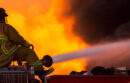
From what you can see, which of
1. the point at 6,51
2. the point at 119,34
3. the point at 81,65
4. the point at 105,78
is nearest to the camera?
the point at 105,78

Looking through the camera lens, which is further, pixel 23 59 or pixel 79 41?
pixel 79 41

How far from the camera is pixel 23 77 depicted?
189 inches

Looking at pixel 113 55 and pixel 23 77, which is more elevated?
pixel 113 55

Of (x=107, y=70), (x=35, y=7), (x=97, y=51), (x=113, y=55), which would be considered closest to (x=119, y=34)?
(x=113, y=55)

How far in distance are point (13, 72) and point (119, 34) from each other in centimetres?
666

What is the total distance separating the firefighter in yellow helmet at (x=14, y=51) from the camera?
18.5 feet

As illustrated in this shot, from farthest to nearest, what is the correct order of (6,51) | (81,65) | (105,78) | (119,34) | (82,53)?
(119,34) < (81,65) < (82,53) < (6,51) < (105,78)

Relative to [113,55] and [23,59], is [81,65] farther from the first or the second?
[23,59]

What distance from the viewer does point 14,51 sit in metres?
5.69

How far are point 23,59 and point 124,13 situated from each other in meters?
Answer: 6.58

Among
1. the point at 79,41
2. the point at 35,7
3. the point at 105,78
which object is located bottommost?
the point at 105,78

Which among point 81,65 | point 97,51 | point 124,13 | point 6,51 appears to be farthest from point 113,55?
point 6,51

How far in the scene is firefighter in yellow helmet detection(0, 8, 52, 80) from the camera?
18.5 ft

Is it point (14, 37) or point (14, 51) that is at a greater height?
point (14, 37)
